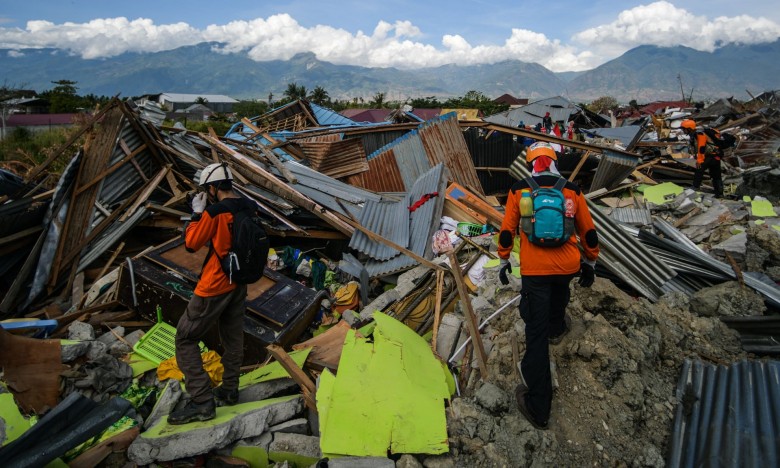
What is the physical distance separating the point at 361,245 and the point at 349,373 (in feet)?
9.55

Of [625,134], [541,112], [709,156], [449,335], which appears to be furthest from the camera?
[541,112]

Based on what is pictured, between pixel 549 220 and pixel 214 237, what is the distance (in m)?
2.27

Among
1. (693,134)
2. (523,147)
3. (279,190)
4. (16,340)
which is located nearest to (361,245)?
(279,190)

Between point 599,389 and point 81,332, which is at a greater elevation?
point 599,389

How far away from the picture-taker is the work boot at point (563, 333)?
3160mm

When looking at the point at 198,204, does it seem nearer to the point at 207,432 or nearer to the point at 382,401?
the point at 207,432

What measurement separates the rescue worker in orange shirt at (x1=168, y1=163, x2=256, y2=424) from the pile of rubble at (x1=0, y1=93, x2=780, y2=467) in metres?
0.19

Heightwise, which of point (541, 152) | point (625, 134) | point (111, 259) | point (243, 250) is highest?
point (541, 152)

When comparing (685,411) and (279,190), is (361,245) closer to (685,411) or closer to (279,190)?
(279,190)

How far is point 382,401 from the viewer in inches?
104

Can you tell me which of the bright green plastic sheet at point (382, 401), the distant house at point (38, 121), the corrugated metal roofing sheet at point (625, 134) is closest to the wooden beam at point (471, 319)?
the bright green plastic sheet at point (382, 401)

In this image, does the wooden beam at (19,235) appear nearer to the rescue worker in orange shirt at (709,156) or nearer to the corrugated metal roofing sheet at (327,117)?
the corrugated metal roofing sheet at (327,117)

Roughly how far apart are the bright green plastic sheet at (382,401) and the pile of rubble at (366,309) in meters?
0.01

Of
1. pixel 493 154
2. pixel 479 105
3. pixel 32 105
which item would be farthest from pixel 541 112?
pixel 32 105
